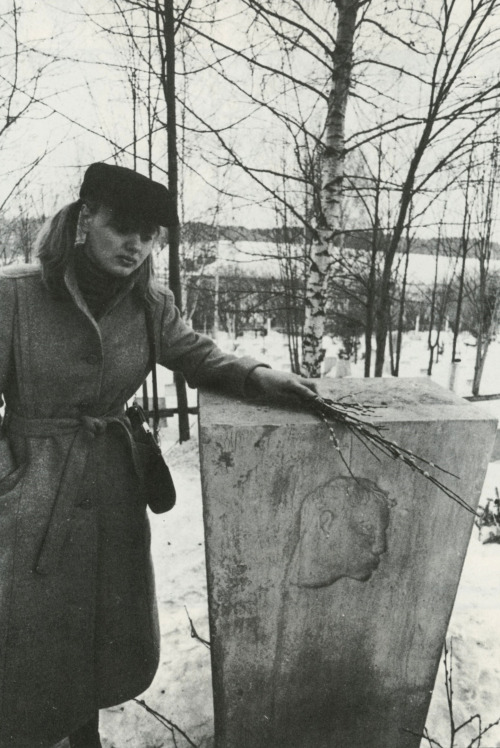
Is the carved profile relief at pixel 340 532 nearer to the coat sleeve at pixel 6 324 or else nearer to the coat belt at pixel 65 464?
the coat belt at pixel 65 464

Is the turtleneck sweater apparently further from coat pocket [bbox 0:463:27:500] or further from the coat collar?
coat pocket [bbox 0:463:27:500]

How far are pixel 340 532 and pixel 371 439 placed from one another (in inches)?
13.3

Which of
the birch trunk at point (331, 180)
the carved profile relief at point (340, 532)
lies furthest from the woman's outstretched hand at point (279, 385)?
the birch trunk at point (331, 180)

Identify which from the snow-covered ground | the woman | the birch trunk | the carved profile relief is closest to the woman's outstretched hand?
the woman

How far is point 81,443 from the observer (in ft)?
4.89

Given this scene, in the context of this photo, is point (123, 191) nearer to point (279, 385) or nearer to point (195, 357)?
point (195, 357)

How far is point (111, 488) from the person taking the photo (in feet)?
5.26

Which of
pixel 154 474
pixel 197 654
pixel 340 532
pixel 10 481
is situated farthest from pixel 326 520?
pixel 197 654

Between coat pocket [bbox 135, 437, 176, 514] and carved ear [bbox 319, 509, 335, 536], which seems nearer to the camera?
carved ear [bbox 319, 509, 335, 536]

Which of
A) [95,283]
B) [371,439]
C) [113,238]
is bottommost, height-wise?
[371,439]

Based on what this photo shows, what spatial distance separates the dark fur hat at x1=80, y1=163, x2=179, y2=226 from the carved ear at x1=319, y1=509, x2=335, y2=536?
100 centimetres

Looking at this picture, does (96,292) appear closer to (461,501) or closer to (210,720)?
(461,501)

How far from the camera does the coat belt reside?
1457 mm

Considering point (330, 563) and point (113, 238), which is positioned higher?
point (113, 238)
